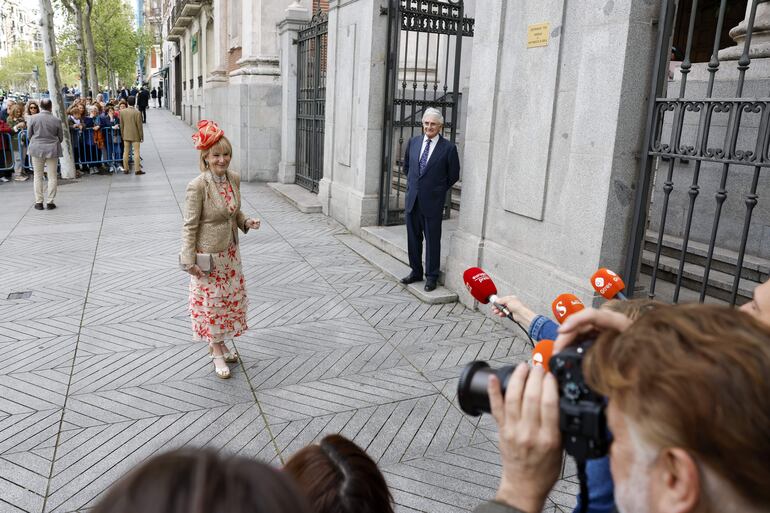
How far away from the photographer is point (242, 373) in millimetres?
4789

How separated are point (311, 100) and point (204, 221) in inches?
340

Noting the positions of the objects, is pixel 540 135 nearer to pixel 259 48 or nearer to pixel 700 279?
pixel 700 279

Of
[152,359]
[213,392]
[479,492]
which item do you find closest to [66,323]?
[152,359]

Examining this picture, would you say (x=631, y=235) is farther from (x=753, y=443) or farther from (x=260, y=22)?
(x=260, y=22)

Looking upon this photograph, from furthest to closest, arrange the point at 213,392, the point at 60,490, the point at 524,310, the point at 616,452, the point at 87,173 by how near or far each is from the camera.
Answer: the point at 87,173 → the point at 213,392 → the point at 60,490 → the point at 524,310 → the point at 616,452

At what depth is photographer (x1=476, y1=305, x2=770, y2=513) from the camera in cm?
89

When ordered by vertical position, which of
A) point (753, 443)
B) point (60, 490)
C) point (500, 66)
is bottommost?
point (60, 490)

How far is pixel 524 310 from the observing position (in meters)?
2.52

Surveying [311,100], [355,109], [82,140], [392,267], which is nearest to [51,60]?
[82,140]

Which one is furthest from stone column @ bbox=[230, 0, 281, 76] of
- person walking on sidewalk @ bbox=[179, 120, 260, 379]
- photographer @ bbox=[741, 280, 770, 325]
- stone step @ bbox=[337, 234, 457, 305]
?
photographer @ bbox=[741, 280, 770, 325]

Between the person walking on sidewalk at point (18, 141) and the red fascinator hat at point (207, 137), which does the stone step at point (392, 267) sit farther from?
the person walking on sidewalk at point (18, 141)

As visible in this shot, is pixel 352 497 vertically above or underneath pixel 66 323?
above

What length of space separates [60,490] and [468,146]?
15.5ft

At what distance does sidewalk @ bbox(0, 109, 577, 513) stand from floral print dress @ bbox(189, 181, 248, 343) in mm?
373
